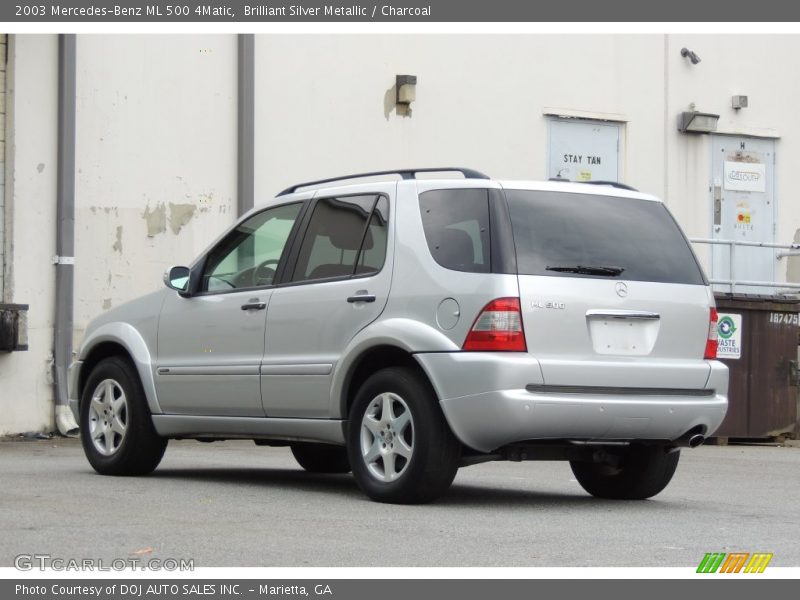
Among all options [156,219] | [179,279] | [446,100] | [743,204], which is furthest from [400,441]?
[743,204]

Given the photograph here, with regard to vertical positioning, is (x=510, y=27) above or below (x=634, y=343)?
above

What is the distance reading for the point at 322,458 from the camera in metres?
10.7

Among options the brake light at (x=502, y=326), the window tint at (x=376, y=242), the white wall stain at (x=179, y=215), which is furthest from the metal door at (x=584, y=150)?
the brake light at (x=502, y=326)

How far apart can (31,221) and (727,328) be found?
7.04 metres

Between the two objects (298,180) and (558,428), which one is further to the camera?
(298,180)

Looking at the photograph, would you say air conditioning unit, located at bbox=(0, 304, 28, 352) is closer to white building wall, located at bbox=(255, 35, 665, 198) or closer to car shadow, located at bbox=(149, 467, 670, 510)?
white building wall, located at bbox=(255, 35, 665, 198)

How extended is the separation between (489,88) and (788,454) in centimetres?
587

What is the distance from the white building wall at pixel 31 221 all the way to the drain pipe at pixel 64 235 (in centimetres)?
8

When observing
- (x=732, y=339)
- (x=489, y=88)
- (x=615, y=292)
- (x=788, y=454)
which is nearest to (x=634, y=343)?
(x=615, y=292)

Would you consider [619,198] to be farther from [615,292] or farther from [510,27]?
[510,27]

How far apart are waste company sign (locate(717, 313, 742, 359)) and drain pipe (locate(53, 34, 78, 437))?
654cm

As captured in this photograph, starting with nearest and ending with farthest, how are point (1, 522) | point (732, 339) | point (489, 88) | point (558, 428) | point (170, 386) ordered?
point (1, 522), point (558, 428), point (170, 386), point (732, 339), point (489, 88)

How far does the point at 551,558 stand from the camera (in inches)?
247

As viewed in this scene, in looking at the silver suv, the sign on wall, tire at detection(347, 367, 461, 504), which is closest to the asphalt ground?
tire at detection(347, 367, 461, 504)
